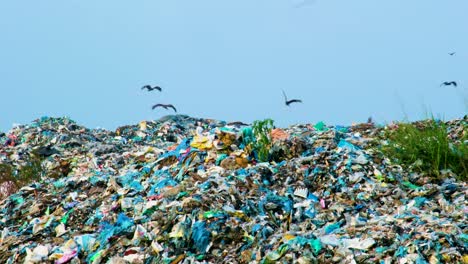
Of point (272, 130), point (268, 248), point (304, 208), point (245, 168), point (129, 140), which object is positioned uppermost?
point (129, 140)

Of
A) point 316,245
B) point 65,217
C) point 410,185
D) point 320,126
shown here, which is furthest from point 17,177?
point 316,245

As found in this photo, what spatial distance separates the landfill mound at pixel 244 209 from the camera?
15.6ft

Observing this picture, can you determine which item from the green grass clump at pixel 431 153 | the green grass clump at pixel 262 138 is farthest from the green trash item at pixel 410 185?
the green grass clump at pixel 262 138

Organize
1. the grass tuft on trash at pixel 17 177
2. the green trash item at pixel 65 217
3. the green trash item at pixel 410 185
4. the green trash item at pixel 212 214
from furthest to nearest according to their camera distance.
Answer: the grass tuft on trash at pixel 17 177
the green trash item at pixel 65 217
the green trash item at pixel 410 185
the green trash item at pixel 212 214

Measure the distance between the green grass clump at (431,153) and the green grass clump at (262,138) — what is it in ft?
4.15

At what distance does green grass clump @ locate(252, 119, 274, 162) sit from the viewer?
690 cm

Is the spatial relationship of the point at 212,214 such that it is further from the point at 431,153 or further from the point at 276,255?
the point at 431,153

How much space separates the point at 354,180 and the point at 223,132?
185 cm

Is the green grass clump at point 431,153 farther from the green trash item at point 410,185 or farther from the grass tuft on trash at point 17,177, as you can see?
the grass tuft on trash at point 17,177

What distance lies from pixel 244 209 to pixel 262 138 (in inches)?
61.1

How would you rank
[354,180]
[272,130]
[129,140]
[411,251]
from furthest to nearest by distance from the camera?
1. [129,140]
2. [272,130]
3. [354,180]
4. [411,251]

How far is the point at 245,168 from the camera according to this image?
262 inches

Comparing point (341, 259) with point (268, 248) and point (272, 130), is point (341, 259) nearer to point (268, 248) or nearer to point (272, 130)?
point (268, 248)

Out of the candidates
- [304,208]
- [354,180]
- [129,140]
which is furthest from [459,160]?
[129,140]
